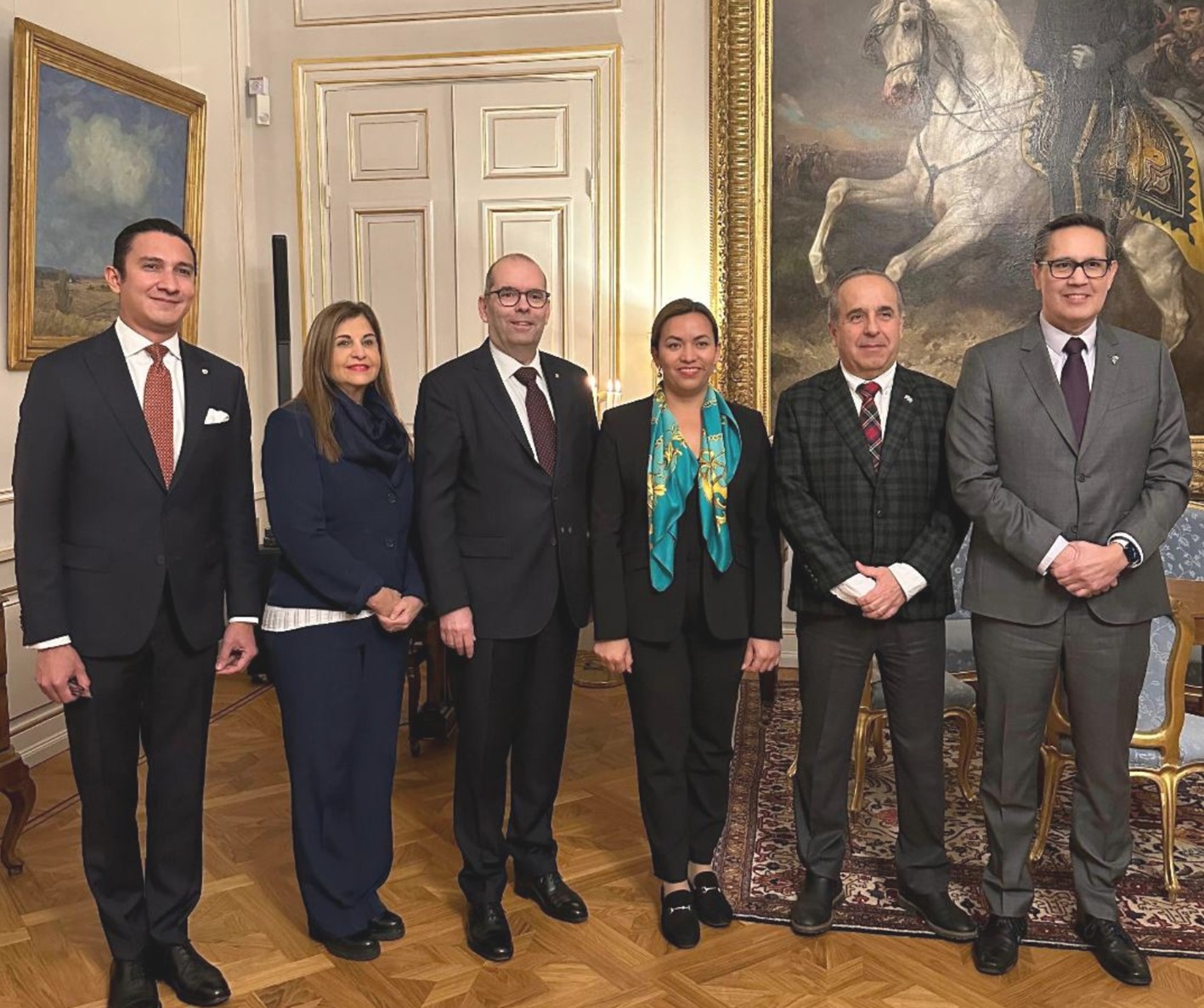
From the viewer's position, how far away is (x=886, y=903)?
310cm

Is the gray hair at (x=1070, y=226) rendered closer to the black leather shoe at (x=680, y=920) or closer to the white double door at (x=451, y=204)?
the black leather shoe at (x=680, y=920)

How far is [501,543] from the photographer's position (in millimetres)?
→ 2811

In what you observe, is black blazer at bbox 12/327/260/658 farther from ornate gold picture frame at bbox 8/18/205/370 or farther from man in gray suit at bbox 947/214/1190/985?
ornate gold picture frame at bbox 8/18/205/370

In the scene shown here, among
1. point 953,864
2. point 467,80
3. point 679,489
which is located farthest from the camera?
point 467,80

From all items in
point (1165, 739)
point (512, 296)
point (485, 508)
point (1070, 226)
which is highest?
point (1070, 226)

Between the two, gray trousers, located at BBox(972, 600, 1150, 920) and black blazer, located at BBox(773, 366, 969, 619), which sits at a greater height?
black blazer, located at BBox(773, 366, 969, 619)

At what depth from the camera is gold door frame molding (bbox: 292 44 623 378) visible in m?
5.55

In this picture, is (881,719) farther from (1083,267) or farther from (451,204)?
(451,204)

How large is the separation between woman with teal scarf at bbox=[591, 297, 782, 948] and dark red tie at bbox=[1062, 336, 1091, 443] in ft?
2.40

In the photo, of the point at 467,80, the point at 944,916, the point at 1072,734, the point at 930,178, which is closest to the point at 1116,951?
the point at 944,916

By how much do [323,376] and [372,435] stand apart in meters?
0.18

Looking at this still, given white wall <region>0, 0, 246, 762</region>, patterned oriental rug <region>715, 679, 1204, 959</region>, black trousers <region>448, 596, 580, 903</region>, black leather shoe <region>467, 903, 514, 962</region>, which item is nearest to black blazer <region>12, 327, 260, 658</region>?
black trousers <region>448, 596, 580, 903</region>

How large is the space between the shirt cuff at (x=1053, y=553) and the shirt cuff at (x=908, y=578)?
271 millimetres

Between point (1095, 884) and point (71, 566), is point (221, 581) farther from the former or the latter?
point (1095, 884)
